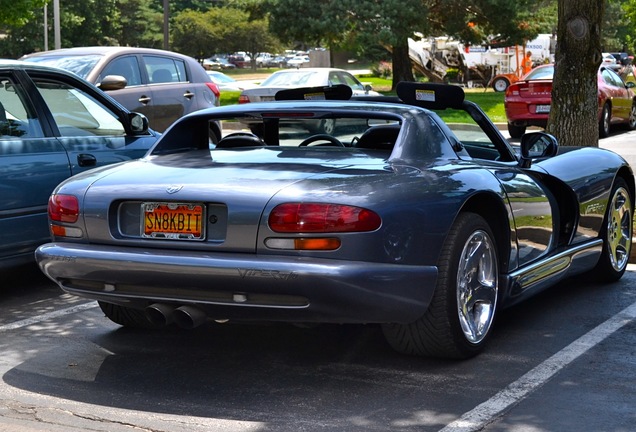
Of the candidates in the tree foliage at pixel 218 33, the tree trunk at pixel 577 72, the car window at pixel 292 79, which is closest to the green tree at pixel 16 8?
the car window at pixel 292 79

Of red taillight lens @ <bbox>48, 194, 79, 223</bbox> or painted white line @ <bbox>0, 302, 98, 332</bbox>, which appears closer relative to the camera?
red taillight lens @ <bbox>48, 194, 79, 223</bbox>

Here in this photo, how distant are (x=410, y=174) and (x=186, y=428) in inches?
64.2

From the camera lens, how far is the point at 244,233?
16.4ft

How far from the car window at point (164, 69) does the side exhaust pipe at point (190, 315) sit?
334 inches

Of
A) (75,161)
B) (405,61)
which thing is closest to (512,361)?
(75,161)

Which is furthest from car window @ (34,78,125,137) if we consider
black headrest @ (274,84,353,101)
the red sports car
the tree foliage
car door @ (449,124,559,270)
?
the tree foliage

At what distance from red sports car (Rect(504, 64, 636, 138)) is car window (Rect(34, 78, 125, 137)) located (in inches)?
501

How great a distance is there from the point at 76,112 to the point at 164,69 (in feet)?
18.3

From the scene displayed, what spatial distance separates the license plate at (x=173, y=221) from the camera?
514 cm

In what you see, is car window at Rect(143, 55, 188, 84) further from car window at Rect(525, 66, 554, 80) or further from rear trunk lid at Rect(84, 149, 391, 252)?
car window at Rect(525, 66, 554, 80)

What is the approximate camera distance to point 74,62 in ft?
42.0

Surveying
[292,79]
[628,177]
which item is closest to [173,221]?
[628,177]

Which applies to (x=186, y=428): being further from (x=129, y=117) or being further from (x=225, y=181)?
(x=129, y=117)

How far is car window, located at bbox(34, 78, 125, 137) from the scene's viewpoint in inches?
309
